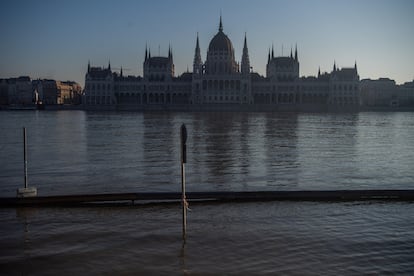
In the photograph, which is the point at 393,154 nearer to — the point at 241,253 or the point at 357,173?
the point at 357,173

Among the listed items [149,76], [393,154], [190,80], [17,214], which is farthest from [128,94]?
[17,214]

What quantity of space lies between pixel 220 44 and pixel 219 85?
1577 centimetres

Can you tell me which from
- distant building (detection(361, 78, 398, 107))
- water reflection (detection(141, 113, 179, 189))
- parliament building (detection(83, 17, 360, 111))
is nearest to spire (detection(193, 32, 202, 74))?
parliament building (detection(83, 17, 360, 111))

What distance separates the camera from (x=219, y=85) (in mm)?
156125

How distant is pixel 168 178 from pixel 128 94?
507ft

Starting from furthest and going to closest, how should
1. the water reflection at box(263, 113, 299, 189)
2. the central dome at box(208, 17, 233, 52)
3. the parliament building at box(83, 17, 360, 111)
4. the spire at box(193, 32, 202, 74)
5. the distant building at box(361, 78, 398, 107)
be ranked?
the distant building at box(361, 78, 398, 107) → the spire at box(193, 32, 202, 74) → the central dome at box(208, 17, 233, 52) → the parliament building at box(83, 17, 360, 111) → the water reflection at box(263, 113, 299, 189)

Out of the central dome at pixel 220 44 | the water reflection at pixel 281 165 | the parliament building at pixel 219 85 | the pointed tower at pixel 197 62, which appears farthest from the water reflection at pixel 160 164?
the central dome at pixel 220 44

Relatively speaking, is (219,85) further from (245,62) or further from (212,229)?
(212,229)

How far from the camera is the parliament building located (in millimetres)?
155250

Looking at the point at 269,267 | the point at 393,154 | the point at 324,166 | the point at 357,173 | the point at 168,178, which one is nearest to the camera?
the point at 269,267

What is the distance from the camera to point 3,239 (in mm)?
9148

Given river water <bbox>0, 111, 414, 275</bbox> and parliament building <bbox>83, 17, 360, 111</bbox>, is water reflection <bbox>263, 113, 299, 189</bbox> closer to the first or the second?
river water <bbox>0, 111, 414, 275</bbox>

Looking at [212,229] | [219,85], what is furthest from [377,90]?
[212,229]

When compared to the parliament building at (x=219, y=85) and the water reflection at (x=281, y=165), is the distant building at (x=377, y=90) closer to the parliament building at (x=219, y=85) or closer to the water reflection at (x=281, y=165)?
the parliament building at (x=219, y=85)
